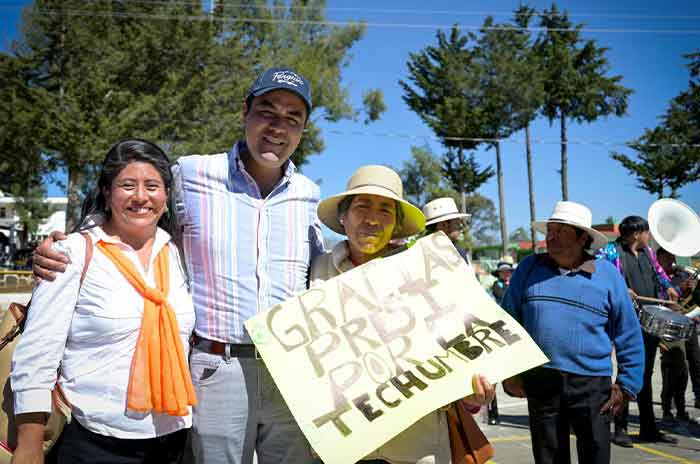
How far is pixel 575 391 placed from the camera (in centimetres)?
314

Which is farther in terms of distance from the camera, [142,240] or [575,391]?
[575,391]

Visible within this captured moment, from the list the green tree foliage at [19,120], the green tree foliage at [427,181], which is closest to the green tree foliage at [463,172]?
the green tree foliage at [427,181]

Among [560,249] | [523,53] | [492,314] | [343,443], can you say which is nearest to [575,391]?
[560,249]

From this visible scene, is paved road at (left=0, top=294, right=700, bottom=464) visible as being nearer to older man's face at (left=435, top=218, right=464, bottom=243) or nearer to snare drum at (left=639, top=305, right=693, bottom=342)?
snare drum at (left=639, top=305, right=693, bottom=342)

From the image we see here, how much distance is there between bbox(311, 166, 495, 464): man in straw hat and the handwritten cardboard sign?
0.48 feet

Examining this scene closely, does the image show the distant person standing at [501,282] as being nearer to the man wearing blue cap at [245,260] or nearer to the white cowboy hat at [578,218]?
the white cowboy hat at [578,218]

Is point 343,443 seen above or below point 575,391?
above

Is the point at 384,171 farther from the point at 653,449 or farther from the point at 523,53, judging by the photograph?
the point at 523,53

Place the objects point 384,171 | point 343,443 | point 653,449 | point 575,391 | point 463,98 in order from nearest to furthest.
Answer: point 343,443
point 384,171
point 575,391
point 653,449
point 463,98

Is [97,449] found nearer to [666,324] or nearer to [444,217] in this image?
[444,217]

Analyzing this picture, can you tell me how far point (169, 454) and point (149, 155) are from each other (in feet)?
4.03

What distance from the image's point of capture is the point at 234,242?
2.25m

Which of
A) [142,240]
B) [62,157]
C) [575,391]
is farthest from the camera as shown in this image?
[62,157]

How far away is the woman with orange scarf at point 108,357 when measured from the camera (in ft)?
5.95
